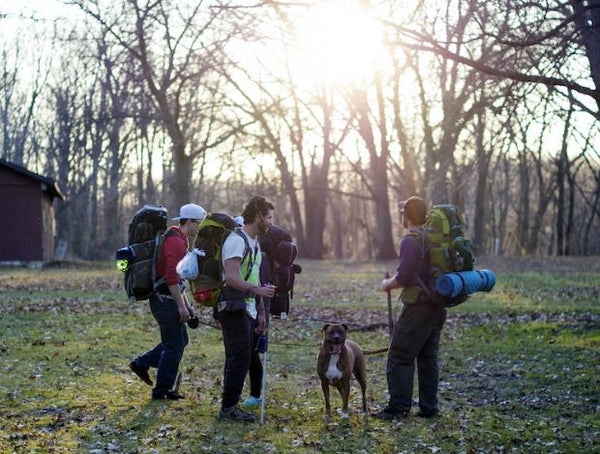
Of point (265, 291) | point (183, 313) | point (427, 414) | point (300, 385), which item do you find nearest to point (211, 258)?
point (265, 291)

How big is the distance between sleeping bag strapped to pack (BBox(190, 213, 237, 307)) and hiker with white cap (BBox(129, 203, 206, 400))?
2.19ft

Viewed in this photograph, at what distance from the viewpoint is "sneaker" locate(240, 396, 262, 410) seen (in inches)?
360

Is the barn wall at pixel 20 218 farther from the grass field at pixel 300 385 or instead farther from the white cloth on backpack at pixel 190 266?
the white cloth on backpack at pixel 190 266

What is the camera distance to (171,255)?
28.9 ft

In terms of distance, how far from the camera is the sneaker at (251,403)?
915 cm

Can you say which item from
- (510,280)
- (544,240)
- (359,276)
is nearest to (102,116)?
(359,276)

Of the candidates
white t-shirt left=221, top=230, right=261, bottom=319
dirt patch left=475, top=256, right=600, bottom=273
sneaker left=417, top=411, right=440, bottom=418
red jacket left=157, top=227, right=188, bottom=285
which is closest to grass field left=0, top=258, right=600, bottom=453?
sneaker left=417, top=411, right=440, bottom=418

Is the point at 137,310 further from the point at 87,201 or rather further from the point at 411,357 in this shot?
the point at 87,201

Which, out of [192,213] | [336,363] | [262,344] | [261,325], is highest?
[192,213]

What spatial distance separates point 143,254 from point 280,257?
1.38 meters

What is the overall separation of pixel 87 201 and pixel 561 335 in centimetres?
5216

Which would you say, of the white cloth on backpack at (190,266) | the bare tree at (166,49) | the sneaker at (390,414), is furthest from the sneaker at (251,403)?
the bare tree at (166,49)

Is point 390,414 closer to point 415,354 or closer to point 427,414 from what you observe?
point 427,414

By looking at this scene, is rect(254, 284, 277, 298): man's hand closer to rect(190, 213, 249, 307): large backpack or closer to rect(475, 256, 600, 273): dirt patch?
rect(190, 213, 249, 307): large backpack
